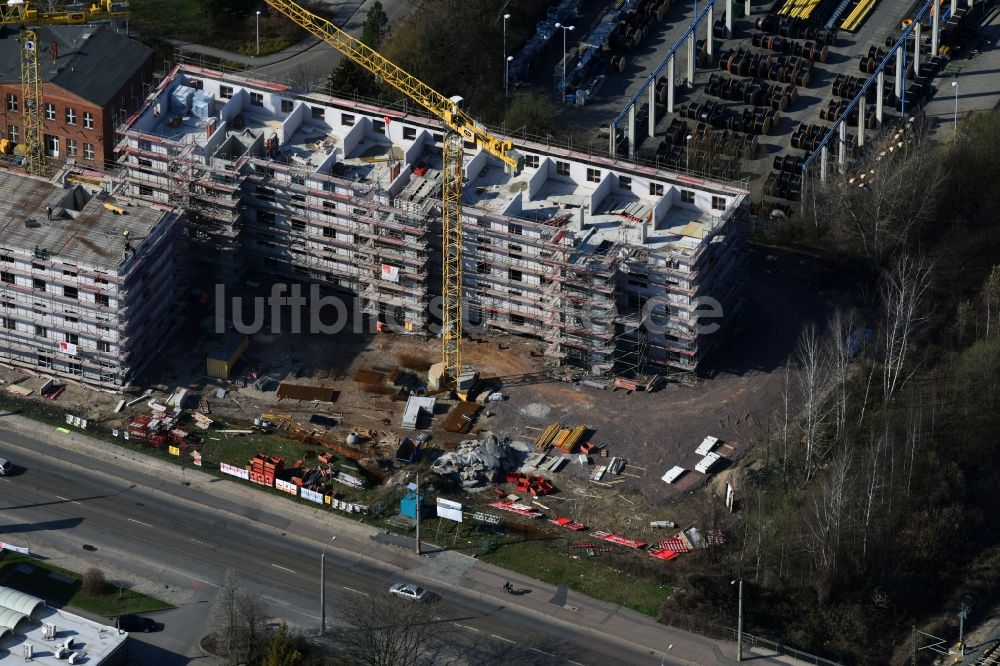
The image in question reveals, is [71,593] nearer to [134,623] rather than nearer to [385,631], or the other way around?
[134,623]

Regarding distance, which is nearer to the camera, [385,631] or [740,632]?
[385,631]

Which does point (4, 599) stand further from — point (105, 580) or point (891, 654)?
point (891, 654)

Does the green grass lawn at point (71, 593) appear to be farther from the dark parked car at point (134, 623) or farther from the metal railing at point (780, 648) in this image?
the metal railing at point (780, 648)

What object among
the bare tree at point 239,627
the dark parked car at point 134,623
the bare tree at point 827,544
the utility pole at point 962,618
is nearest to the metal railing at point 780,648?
the bare tree at point 827,544

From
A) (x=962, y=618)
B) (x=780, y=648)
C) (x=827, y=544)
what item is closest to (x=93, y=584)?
(x=780, y=648)

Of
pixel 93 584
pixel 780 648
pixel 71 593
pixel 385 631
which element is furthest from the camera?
pixel 71 593

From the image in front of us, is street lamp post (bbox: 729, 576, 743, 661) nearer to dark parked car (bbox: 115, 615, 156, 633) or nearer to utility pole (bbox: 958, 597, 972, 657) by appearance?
utility pole (bbox: 958, 597, 972, 657)
